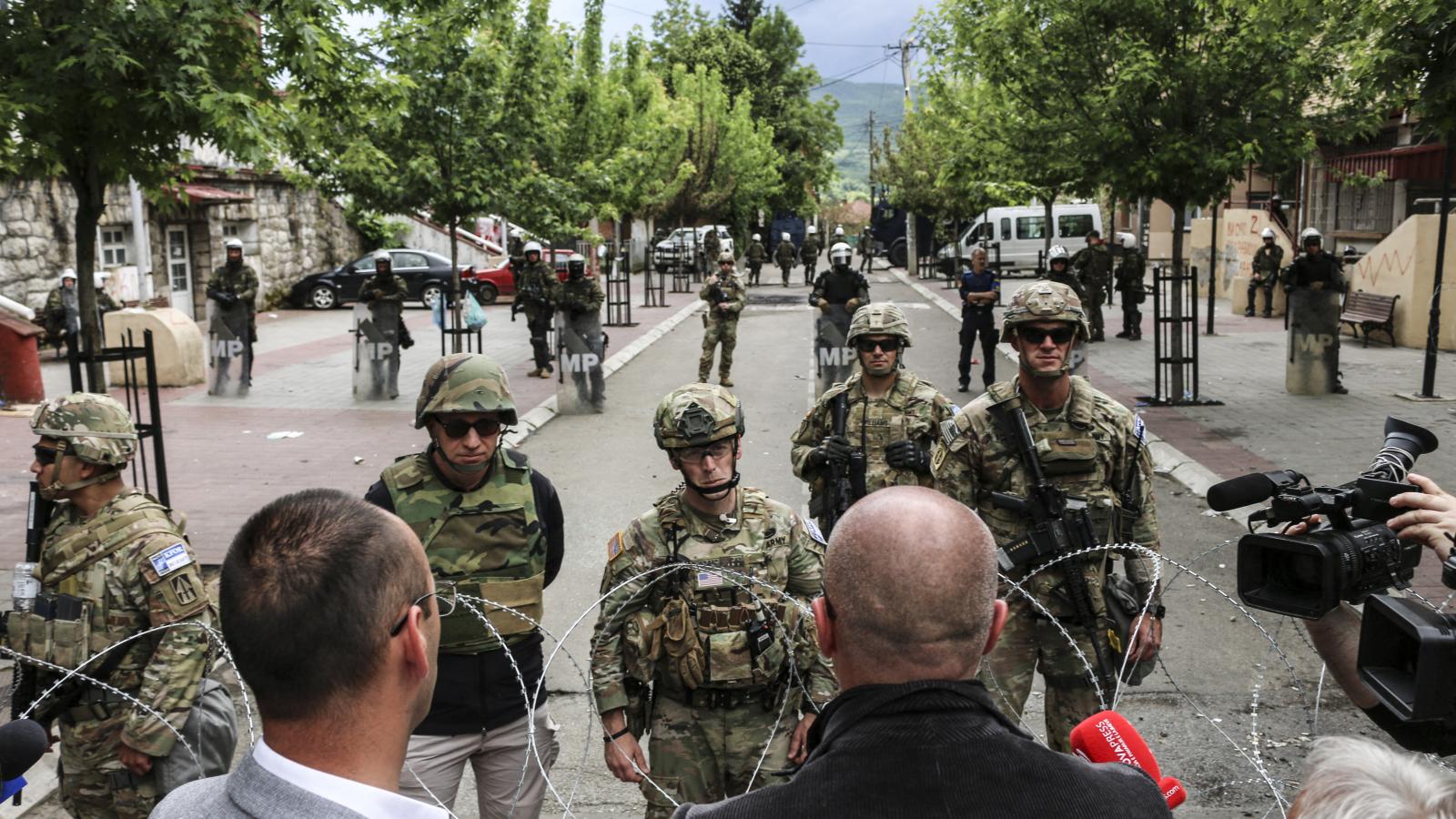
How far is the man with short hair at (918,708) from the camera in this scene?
175 centimetres

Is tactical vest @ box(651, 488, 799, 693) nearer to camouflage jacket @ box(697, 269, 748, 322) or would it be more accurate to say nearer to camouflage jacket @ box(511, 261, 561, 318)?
camouflage jacket @ box(697, 269, 748, 322)

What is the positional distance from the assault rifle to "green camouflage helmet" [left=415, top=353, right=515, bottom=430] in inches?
75.1

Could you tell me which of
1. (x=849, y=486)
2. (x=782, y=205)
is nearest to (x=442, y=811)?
(x=849, y=486)

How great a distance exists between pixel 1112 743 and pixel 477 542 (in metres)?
2.34

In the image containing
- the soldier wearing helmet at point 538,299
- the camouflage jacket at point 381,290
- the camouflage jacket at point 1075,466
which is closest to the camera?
the camouflage jacket at point 1075,466

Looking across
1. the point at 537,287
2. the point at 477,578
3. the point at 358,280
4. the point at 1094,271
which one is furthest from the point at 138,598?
the point at 358,280

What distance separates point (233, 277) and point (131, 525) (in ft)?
41.5

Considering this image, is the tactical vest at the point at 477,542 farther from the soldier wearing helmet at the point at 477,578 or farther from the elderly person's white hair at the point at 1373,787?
the elderly person's white hair at the point at 1373,787

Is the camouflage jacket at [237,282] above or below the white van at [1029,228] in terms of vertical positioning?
below

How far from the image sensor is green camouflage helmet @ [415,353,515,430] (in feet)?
12.8

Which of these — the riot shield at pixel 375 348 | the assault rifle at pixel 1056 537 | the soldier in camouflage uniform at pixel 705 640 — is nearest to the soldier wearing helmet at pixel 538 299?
the riot shield at pixel 375 348

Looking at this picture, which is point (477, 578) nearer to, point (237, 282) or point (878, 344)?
point (878, 344)

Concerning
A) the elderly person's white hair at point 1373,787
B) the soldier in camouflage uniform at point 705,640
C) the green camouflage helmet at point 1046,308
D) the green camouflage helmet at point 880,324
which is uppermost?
the green camouflage helmet at point 1046,308

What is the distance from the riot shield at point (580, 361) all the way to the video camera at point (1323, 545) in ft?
39.6
